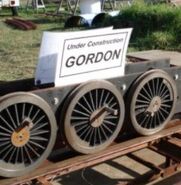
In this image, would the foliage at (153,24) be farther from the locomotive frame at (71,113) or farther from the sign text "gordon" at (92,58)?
the sign text "gordon" at (92,58)

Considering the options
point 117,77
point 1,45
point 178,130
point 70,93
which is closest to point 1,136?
point 70,93

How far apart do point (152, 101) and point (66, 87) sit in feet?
2.25

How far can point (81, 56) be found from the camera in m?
2.66

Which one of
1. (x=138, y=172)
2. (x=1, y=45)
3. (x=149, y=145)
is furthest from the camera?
(x=1, y=45)

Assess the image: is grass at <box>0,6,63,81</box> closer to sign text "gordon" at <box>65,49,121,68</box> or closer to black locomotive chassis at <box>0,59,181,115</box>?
black locomotive chassis at <box>0,59,181,115</box>

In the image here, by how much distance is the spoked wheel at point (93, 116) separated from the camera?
A: 8.43 feet

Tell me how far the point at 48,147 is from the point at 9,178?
28 centimetres

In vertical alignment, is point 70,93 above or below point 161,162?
above

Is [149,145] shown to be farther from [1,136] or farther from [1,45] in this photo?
[1,45]

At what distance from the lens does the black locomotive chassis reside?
8.25ft

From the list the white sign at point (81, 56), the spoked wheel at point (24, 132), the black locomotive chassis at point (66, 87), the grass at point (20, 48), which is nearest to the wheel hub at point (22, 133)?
the spoked wheel at point (24, 132)

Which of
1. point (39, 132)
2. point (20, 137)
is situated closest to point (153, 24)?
point (39, 132)

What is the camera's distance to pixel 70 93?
2570 millimetres

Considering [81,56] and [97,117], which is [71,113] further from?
[81,56]
